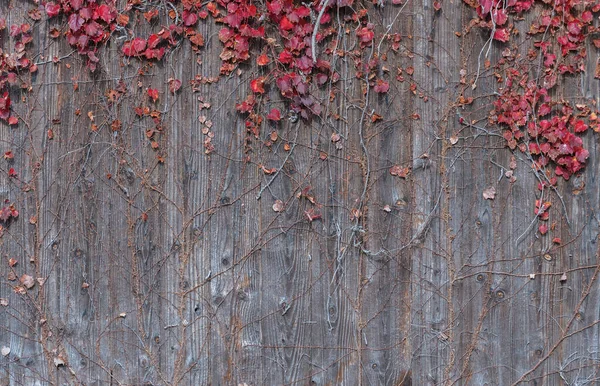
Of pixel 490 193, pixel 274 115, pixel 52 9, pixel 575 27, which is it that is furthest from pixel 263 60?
pixel 575 27

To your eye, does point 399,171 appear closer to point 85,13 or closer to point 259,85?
point 259,85

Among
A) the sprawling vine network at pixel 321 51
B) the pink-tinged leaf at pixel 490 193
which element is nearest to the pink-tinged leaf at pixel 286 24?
the sprawling vine network at pixel 321 51

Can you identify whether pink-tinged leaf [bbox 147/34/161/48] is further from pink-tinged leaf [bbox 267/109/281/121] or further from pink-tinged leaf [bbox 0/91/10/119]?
pink-tinged leaf [bbox 0/91/10/119]

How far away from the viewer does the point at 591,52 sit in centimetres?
270

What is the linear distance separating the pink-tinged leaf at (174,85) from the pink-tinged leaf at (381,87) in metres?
0.94

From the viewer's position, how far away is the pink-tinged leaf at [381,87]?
2.71 meters

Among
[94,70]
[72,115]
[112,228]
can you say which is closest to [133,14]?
[94,70]

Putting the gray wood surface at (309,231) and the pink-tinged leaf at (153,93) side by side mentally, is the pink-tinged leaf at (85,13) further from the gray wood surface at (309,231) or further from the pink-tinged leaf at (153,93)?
the pink-tinged leaf at (153,93)

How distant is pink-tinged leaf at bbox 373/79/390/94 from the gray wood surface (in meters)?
0.05

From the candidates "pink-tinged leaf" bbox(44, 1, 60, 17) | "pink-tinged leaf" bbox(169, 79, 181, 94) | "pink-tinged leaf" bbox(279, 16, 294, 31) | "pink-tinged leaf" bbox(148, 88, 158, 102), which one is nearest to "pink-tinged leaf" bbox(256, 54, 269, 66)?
"pink-tinged leaf" bbox(279, 16, 294, 31)

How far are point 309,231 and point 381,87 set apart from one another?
767 mm

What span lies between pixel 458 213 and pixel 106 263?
5.68 feet

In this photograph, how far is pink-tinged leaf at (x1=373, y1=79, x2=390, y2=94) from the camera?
271cm

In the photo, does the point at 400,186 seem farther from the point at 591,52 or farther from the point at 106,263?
the point at 106,263
